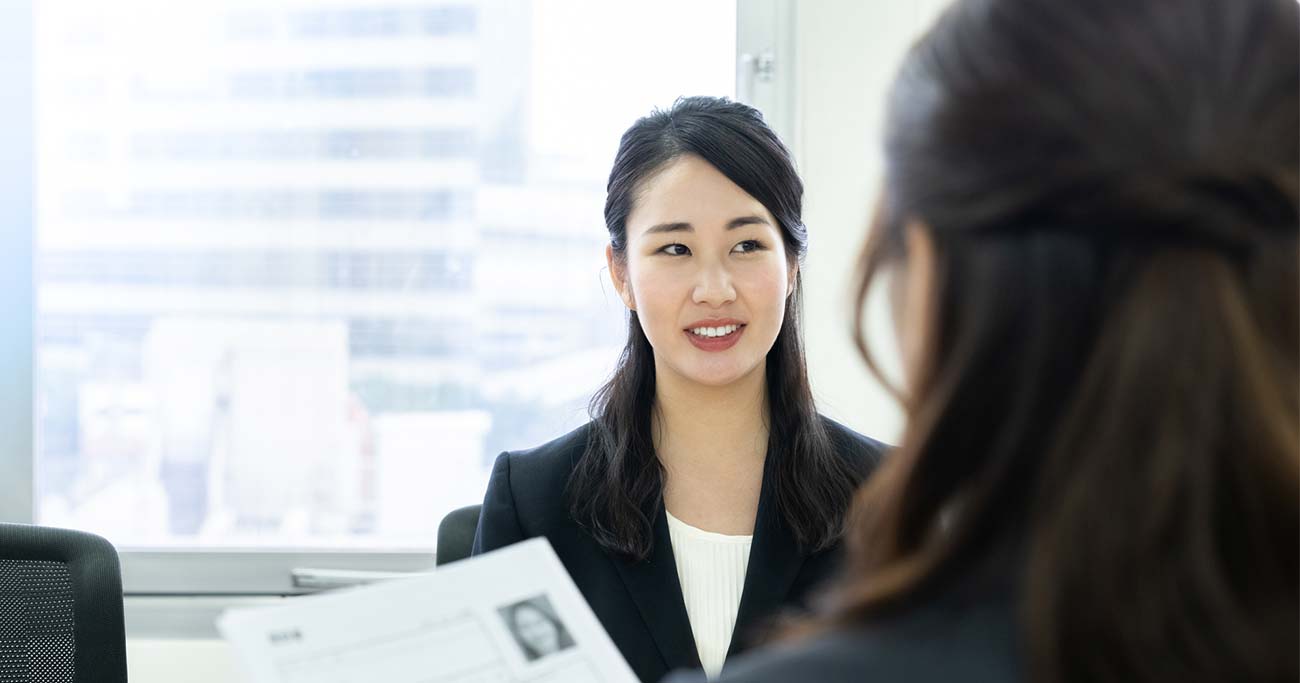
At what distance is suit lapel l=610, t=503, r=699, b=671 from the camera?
1650 mm

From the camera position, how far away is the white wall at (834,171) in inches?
95.9

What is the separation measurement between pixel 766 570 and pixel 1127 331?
1.19 meters

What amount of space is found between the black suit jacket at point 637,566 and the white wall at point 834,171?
62 centimetres

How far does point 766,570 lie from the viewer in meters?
1.70

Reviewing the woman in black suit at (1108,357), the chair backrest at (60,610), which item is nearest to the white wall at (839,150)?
the chair backrest at (60,610)

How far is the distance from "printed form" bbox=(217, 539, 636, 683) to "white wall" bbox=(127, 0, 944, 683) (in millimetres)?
1578

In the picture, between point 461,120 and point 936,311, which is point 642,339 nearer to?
point 461,120

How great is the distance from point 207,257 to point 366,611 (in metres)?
1.82

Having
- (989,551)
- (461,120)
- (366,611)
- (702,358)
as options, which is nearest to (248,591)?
(461,120)

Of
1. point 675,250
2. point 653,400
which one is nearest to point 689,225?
point 675,250

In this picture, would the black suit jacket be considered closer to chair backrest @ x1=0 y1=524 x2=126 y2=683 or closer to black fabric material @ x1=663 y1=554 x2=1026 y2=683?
chair backrest @ x1=0 y1=524 x2=126 y2=683

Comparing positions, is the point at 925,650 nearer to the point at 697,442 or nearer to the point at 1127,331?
the point at 1127,331

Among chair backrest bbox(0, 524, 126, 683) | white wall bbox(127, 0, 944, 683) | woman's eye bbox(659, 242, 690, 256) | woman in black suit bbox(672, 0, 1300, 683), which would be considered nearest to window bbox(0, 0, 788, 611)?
white wall bbox(127, 0, 944, 683)

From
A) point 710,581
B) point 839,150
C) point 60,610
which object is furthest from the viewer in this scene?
point 839,150
